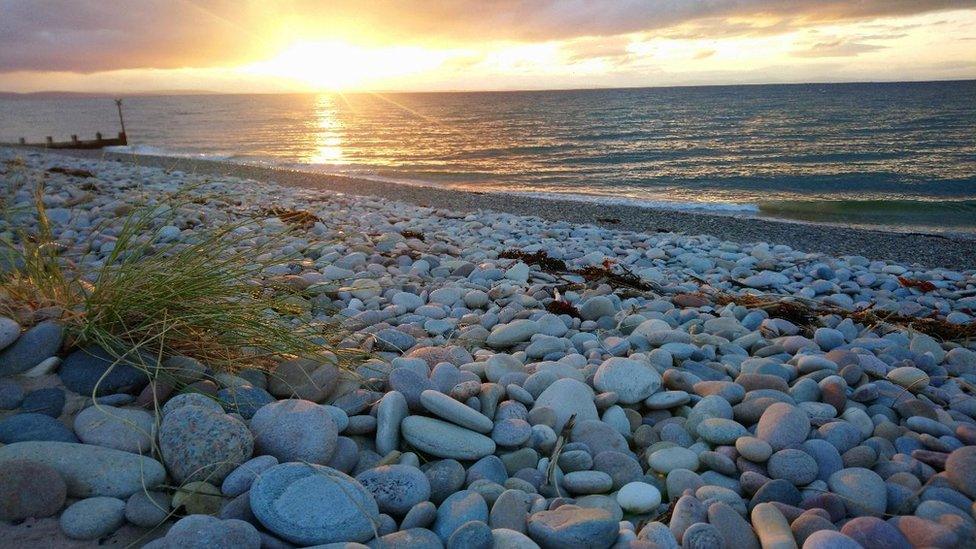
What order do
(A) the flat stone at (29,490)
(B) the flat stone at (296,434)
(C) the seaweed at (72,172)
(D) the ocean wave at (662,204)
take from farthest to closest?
(D) the ocean wave at (662,204), (C) the seaweed at (72,172), (B) the flat stone at (296,434), (A) the flat stone at (29,490)

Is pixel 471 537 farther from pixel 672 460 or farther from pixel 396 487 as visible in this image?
pixel 672 460

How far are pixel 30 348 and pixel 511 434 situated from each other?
174 centimetres

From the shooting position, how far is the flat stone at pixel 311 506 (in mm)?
1467

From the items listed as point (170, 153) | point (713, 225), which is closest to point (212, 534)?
point (713, 225)

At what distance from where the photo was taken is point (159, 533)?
1511 mm

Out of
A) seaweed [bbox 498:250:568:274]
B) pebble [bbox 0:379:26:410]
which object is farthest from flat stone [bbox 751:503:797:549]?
seaweed [bbox 498:250:568:274]

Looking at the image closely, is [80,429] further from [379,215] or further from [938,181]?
[938,181]

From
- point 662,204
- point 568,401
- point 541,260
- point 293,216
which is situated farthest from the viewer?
point 662,204

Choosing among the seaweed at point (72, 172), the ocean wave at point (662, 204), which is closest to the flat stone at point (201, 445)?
the seaweed at point (72, 172)

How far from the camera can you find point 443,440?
2008mm

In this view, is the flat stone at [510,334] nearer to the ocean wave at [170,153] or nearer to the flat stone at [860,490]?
the flat stone at [860,490]

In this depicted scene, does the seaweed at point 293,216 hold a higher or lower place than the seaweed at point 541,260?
higher

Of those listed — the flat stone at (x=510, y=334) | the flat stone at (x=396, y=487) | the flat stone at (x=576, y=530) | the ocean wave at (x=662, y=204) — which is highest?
the flat stone at (x=396, y=487)

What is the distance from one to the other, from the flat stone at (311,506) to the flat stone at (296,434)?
6.2 inches
